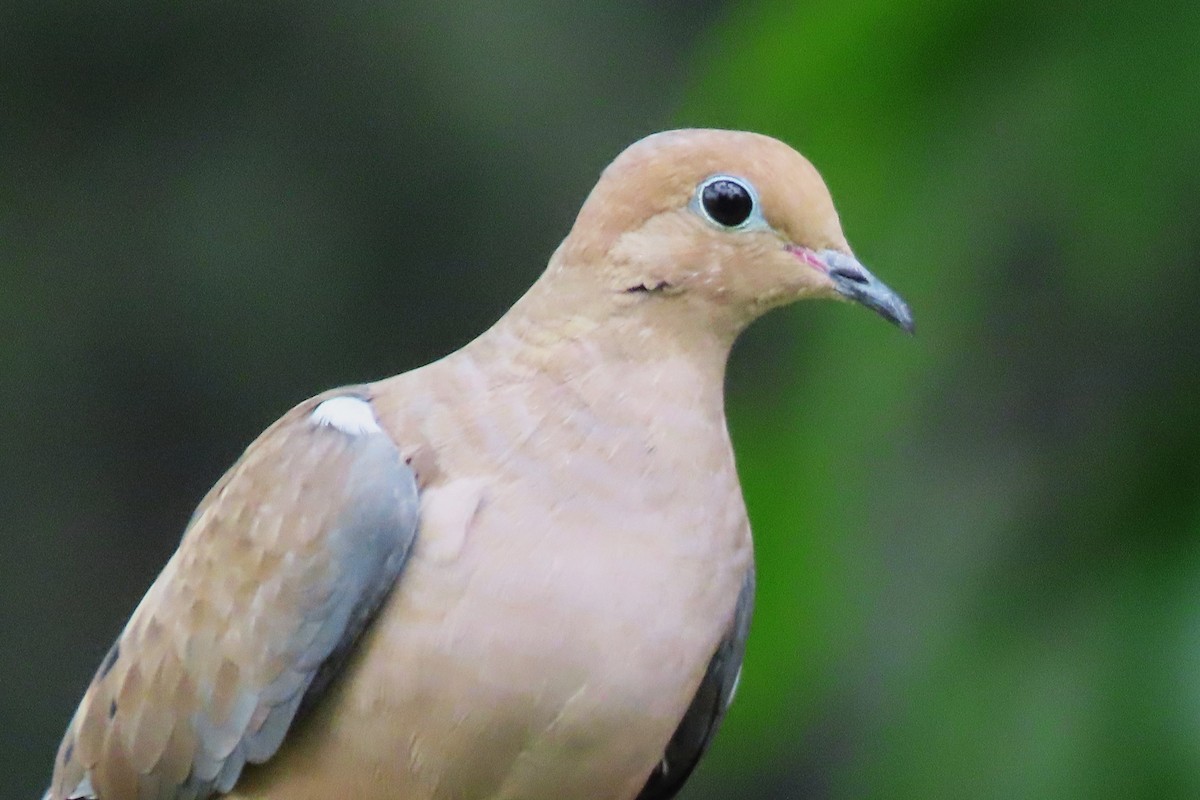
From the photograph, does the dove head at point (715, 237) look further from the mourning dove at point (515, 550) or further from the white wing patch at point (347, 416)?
the white wing patch at point (347, 416)

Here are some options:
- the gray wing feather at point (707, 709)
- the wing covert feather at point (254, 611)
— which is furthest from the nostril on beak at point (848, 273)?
the wing covert feather at point (254, 611)

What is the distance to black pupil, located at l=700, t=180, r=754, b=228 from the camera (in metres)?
1.33

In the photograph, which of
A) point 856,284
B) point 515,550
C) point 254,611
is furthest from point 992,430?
point 254,611

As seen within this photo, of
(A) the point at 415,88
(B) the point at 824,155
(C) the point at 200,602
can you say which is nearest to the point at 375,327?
(A) the point at 415,88

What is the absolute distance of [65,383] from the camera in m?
2.58

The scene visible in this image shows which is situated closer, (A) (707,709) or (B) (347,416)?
(B) (347,416)

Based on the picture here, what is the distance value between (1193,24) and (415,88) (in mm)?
1383

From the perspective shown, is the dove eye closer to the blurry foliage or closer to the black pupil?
the black pupil

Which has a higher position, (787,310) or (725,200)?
(725,200)

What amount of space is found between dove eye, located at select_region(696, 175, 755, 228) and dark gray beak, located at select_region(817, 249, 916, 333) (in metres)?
0.08

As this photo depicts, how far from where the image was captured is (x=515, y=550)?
4.02ft

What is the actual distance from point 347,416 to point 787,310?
4.43ft

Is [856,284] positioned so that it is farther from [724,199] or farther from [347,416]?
[347,416]

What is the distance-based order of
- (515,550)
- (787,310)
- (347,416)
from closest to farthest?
1. (515,550)
2. (347,416)
3. (787,310)
